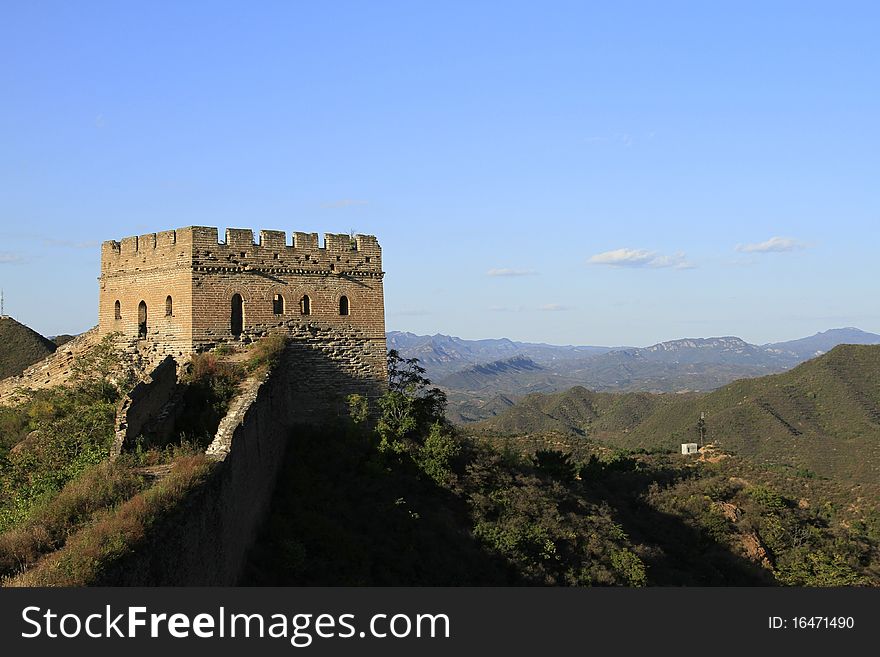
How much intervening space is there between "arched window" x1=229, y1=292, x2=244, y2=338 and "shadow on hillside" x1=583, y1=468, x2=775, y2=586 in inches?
423

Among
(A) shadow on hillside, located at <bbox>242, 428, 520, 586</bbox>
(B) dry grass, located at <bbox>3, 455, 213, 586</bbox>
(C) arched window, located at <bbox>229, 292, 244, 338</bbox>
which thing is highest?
(C) arched window, located at <bbox>229, 292, 244, 338</bbox>

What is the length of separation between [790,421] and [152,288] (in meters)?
75.5

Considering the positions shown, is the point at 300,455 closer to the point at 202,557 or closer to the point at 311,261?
the point at 311,261

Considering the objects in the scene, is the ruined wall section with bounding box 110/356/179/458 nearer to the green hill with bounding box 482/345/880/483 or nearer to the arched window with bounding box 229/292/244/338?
the arched window with bounding box 229/292/244/338

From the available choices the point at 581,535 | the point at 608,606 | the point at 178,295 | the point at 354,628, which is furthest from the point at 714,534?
the point at 354,628

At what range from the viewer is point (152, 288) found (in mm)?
18188

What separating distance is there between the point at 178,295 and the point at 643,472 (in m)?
25.8

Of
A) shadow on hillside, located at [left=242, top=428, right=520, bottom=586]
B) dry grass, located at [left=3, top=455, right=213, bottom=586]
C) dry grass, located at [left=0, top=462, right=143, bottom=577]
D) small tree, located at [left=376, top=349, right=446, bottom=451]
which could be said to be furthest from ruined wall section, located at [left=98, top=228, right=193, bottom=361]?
dry grass, located at [left=3, top=455, right=213, bottom=586]

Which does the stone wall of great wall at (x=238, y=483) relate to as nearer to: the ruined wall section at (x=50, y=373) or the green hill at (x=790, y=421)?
the ruined wall section at (x=50, y=373)

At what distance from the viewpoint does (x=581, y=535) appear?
18.2m

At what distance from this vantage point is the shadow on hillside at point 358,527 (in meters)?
12.8

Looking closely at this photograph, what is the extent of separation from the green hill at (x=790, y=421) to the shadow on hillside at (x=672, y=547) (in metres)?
27.8

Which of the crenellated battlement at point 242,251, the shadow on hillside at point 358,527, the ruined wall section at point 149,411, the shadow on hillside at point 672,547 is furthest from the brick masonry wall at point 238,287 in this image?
the shadow on hillside at point 672,547

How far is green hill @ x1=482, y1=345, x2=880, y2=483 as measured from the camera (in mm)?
62488
